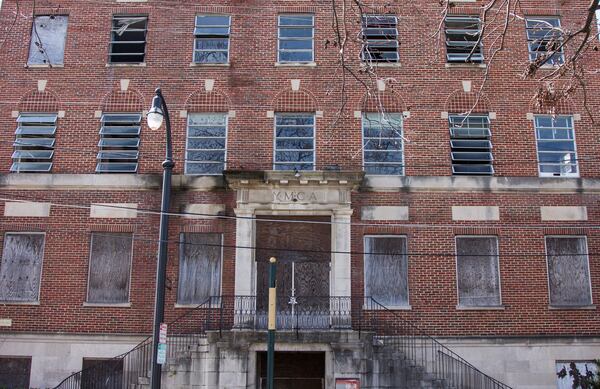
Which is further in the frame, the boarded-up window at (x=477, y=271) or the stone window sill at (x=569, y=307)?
the boarded-up window at (x=477, y=271)

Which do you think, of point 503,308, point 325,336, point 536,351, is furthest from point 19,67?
point 536,351

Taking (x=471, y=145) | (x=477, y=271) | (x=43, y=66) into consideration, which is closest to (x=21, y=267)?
(x=43, y=66)

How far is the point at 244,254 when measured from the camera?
59.5 ft

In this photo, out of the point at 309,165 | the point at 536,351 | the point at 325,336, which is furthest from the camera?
the point at 309,165

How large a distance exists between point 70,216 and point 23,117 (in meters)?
3.50

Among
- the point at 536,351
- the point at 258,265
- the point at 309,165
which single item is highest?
the point at 309,165

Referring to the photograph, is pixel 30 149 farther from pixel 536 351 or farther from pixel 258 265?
pixel 536 351

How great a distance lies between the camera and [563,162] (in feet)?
63.3

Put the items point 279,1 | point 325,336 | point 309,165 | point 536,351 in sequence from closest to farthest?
point 325,336, point 536,351, point 309,165, point 279,1

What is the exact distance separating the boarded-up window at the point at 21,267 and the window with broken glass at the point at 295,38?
354 inches

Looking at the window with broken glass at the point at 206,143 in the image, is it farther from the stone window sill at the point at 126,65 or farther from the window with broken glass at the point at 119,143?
the stone window sill at the point at 126,65

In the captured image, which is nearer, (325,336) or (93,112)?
(325,336)

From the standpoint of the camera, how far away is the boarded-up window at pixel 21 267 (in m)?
18.4

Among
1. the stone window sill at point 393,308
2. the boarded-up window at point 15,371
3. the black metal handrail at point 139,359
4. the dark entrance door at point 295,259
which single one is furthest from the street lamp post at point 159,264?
the boarded-up window at point 15,371
